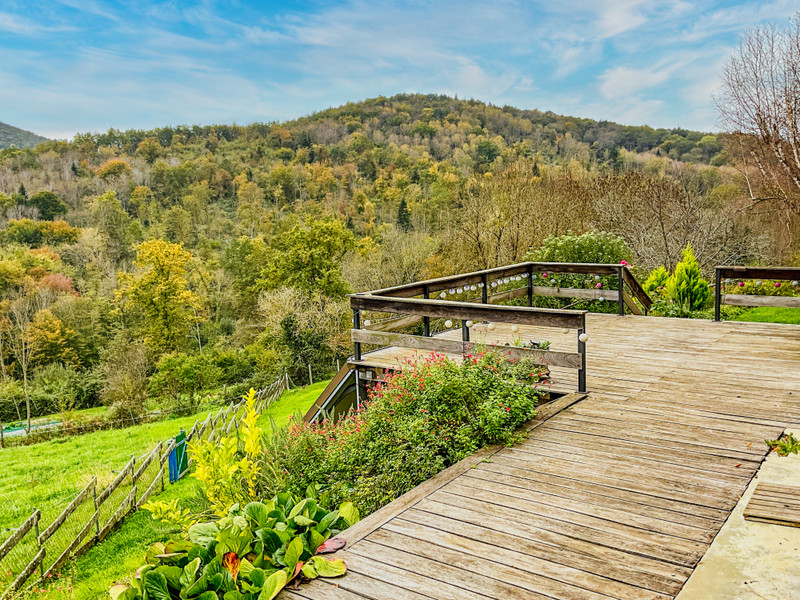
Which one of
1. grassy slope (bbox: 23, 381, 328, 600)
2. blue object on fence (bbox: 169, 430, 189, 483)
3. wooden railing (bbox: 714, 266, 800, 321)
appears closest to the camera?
grassy slope (bbox: 23, 381, 328, 600)

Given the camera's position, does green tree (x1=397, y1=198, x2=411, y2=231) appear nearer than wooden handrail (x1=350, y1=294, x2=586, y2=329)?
No

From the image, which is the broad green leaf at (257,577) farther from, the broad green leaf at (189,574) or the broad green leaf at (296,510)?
the broad green leaf at (296,510)

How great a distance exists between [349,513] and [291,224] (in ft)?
149

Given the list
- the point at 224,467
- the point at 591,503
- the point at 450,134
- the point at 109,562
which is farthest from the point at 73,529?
the point at 450,134

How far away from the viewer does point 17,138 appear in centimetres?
8875

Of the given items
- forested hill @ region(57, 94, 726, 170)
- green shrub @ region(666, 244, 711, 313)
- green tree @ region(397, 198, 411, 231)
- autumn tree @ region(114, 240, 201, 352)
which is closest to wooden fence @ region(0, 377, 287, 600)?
green shrub @ region(666, 244, 711, 313)

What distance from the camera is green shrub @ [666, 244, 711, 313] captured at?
10.3 metres

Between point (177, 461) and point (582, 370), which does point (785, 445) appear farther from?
point (177, 461)

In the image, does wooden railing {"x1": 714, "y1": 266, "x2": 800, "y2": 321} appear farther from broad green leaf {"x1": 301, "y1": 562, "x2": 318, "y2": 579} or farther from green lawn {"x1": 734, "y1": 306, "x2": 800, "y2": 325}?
broad green leaf {"x1": 301, "y1": 562, "x2": 318, "y2": 579}

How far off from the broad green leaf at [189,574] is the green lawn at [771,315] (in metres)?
11.1

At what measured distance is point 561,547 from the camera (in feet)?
8.96

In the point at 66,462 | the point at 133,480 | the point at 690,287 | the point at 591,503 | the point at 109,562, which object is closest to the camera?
the point at 591,503

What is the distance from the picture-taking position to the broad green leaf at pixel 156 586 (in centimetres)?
242

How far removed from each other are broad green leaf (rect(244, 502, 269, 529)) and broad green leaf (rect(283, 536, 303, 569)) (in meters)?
0.29
